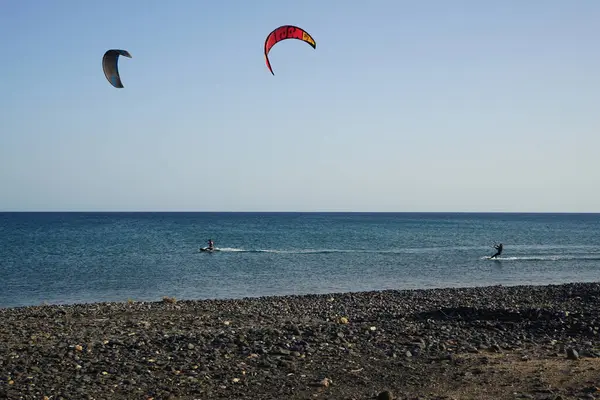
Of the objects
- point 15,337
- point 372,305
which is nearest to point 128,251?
point 372,305

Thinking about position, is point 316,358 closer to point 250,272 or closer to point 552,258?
point 250,272

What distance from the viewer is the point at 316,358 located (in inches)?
420

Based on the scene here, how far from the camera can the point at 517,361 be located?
418 inches

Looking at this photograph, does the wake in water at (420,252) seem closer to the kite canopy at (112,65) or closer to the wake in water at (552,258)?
the wake in water at (552,258)

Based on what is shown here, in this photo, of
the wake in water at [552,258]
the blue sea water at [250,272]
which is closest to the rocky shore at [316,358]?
the blue sea water at [250,272]

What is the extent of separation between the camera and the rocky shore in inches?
356

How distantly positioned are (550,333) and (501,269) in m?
27.1

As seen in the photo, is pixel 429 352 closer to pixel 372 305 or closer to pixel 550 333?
pixel 550 333

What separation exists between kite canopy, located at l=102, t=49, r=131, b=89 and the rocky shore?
5980 mm

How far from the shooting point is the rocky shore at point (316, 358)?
9.05 metres

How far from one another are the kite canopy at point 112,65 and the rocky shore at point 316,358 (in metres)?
5.98

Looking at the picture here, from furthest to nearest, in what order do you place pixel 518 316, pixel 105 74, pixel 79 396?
pixel 105 74
pixel 518 316
pixel 79 396

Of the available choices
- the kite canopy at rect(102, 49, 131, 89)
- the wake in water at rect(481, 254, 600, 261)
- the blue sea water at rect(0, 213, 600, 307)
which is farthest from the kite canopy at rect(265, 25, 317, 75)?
the wake in water at rect(481, 254, 600, 261)

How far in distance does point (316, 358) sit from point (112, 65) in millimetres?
10105
